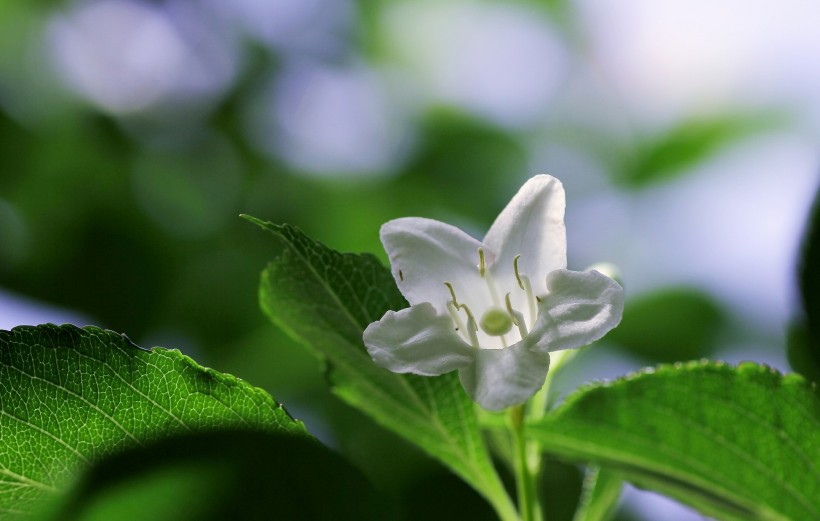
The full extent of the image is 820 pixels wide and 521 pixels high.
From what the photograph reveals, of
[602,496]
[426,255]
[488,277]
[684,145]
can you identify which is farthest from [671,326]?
[426,255]

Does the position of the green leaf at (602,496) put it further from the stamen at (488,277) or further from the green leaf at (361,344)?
the stamen at (488,277)

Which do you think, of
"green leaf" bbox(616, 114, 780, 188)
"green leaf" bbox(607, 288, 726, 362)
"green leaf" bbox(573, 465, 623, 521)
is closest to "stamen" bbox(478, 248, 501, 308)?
"green leaf" bbox(573, 465, 623, 521)

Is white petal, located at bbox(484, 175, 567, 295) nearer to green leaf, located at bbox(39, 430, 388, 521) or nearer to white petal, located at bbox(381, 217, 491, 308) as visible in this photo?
white petal, located at bbox(381, 217, 491, 308)

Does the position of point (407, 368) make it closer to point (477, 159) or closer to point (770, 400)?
point (770, 400)

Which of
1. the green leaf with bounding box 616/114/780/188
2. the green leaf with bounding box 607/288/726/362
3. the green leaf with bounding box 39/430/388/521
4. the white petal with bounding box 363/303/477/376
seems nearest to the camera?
the green leaf with bounding box 39/430/388/521

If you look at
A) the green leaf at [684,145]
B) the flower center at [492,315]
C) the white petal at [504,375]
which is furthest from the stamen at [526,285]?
the green leaf at [684,145]

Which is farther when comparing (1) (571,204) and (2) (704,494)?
(1) (571,204)

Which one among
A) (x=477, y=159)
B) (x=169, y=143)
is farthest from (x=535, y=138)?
(x=169, y=143)
